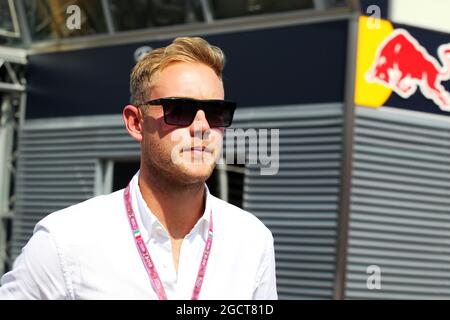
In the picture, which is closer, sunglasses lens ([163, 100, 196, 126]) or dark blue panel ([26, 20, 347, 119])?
sunglasses lens ([163, 100, 196, 126])

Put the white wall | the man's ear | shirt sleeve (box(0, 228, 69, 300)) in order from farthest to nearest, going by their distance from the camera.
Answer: the white wall
the man's ear
shirt sleeve (box(0, 228, 69, 300))

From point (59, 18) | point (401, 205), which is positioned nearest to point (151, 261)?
point (401, 205)

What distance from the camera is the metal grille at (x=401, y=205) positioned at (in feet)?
28.6

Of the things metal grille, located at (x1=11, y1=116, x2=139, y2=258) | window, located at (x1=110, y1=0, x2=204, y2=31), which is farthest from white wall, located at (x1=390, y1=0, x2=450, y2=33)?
metal grille, located at (x1=11, y1=116, x2=139, y2=258)

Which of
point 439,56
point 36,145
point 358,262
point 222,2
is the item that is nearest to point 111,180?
point 36,145

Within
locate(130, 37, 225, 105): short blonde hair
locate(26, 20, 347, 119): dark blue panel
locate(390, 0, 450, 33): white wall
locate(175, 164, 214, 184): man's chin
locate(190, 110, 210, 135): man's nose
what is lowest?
locate(175, 164, 214, 184): man's chin

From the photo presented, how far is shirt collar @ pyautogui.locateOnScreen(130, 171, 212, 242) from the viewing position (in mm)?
2211

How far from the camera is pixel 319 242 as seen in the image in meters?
8.75

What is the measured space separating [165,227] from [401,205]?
272 inches

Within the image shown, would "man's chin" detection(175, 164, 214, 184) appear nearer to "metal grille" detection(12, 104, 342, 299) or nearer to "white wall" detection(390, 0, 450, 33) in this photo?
"metal grille" detection(12, 104, 342, 299)

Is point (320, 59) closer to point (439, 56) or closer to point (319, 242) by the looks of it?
point (439, 56)

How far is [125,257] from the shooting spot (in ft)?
7.08

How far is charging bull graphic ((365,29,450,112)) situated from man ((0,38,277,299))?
22.1ft

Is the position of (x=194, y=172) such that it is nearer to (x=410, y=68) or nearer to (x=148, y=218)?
(x=148, y=218)
